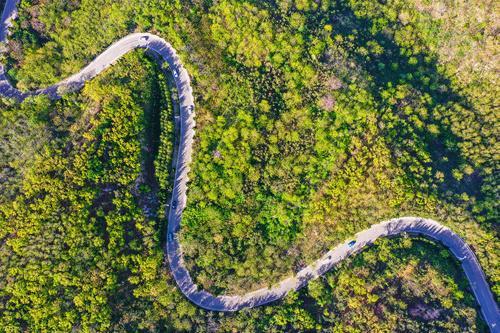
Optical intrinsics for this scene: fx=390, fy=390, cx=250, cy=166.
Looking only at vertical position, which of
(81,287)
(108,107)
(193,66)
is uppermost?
(193,66)

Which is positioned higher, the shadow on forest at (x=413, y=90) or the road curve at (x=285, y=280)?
the shadow on forest at (x=413, y=90)

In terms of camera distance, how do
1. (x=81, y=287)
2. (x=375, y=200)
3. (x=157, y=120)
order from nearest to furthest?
1. (x=81, y=287)
2. (x=375, y=200)
3. (x=157, y=120)

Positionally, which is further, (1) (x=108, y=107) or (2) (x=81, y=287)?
(1) (x=108, y=107)

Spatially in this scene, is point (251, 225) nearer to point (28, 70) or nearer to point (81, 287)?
point (81, 287)

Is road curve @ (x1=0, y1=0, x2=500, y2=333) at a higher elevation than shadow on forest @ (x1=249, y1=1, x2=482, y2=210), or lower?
lower

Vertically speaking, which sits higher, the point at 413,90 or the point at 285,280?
the point at 413,90

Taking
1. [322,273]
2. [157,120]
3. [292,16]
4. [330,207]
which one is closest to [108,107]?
[157,120]

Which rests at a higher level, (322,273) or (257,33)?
(257,33)

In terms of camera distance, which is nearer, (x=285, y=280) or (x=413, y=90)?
(x=285, y=280)

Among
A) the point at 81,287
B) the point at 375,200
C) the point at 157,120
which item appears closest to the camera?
the point at 81,287

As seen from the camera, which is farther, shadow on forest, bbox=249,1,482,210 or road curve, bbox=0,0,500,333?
shadow on forest, bbox=249,1,482,210

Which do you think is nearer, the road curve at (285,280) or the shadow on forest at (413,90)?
the road curve at (285,280)
